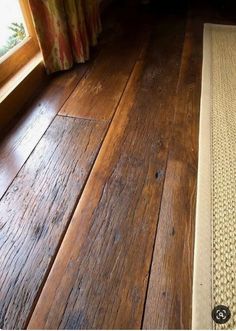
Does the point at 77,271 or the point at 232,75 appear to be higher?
the point at 232,75

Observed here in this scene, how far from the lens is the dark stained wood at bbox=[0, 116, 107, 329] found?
719 mm

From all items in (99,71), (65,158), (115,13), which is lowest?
(65,158)

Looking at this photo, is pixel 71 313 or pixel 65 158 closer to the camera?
pixel 71 313

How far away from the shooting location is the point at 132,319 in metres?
0.66

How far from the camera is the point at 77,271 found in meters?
0.75

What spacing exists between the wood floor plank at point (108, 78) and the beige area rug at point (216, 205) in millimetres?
459

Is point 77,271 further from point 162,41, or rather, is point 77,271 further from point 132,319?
point 162,41

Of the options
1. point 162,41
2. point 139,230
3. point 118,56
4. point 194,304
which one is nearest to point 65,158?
point 139,230

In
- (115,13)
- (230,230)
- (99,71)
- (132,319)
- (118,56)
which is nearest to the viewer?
(132,319)

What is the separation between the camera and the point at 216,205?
888 millimetres

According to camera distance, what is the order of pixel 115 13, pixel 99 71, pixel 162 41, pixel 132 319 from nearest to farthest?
pixel 132 319, pixel 99 71, pixel 162 41, pixel 115 13

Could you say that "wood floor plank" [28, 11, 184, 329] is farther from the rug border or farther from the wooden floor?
the rug border

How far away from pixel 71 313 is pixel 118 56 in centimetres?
155

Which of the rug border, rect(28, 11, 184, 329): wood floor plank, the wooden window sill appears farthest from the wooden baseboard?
the rug border
